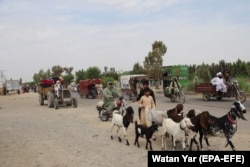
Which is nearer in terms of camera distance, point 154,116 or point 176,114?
point 176,114

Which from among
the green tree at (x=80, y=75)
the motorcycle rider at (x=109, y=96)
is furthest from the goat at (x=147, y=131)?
the green tree at (x=80, y=75)

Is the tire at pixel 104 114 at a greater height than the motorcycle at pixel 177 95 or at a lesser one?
lesser

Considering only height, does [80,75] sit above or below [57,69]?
below

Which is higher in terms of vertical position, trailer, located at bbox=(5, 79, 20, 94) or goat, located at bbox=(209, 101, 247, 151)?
trailer, located at bbox=(5, 79, 20, 94)

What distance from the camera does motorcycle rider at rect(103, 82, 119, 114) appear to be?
15.5 m

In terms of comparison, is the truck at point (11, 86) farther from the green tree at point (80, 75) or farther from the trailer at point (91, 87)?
the trailer at point (91, 87)

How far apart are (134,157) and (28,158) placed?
2.81 m

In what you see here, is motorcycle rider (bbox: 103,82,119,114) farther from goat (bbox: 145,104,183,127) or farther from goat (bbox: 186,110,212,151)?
goat (bbox: 186,110,212,151)

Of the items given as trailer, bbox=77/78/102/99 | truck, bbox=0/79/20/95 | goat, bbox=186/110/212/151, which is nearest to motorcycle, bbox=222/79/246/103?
goat, bbox=186/110/212/151

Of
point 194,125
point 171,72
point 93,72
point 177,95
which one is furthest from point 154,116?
point 93,72

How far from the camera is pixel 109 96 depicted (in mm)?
15328

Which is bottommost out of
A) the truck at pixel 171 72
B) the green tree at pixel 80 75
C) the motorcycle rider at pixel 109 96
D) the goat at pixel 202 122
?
the goat at pixel 202 122

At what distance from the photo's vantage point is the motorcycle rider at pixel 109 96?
15.5 metres

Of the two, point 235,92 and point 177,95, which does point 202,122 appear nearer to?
point 235,92
